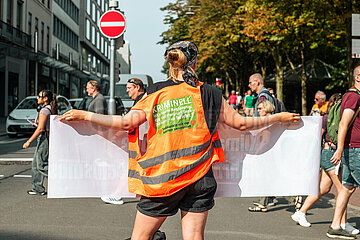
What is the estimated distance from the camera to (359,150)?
5168mm

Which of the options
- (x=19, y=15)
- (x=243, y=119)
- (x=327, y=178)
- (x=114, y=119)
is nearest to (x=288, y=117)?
(x=243, y=119)

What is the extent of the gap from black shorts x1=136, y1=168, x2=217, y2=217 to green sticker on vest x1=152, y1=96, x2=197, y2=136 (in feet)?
1.15

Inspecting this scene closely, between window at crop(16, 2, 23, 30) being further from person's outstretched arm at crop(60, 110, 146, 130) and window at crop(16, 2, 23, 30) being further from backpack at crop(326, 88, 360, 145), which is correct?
person's outstretched arm at crop(60, 110, 146, 130)

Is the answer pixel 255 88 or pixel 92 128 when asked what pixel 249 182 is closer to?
pixel 92 128

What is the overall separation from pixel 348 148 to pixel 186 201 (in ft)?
9.20

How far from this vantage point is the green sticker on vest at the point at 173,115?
9.96ft

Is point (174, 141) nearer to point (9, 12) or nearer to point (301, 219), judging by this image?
point (301, 219)

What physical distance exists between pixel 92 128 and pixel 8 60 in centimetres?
3310

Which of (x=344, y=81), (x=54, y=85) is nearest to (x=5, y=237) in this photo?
(x=344, y=81)

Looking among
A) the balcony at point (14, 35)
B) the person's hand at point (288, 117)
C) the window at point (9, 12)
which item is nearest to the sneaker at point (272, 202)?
the person's hand at point (288, 117)

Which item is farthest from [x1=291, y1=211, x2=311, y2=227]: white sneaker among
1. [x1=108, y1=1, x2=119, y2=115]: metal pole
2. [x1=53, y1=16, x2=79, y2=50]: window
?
[x1=53, y1=16, x2=79, y2=50]: window

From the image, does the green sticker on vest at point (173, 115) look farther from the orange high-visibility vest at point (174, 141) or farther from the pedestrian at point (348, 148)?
the pedestrian at point (348, 148)

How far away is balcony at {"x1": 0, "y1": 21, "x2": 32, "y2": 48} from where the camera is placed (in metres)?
31.8

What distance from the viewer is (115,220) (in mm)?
6297
